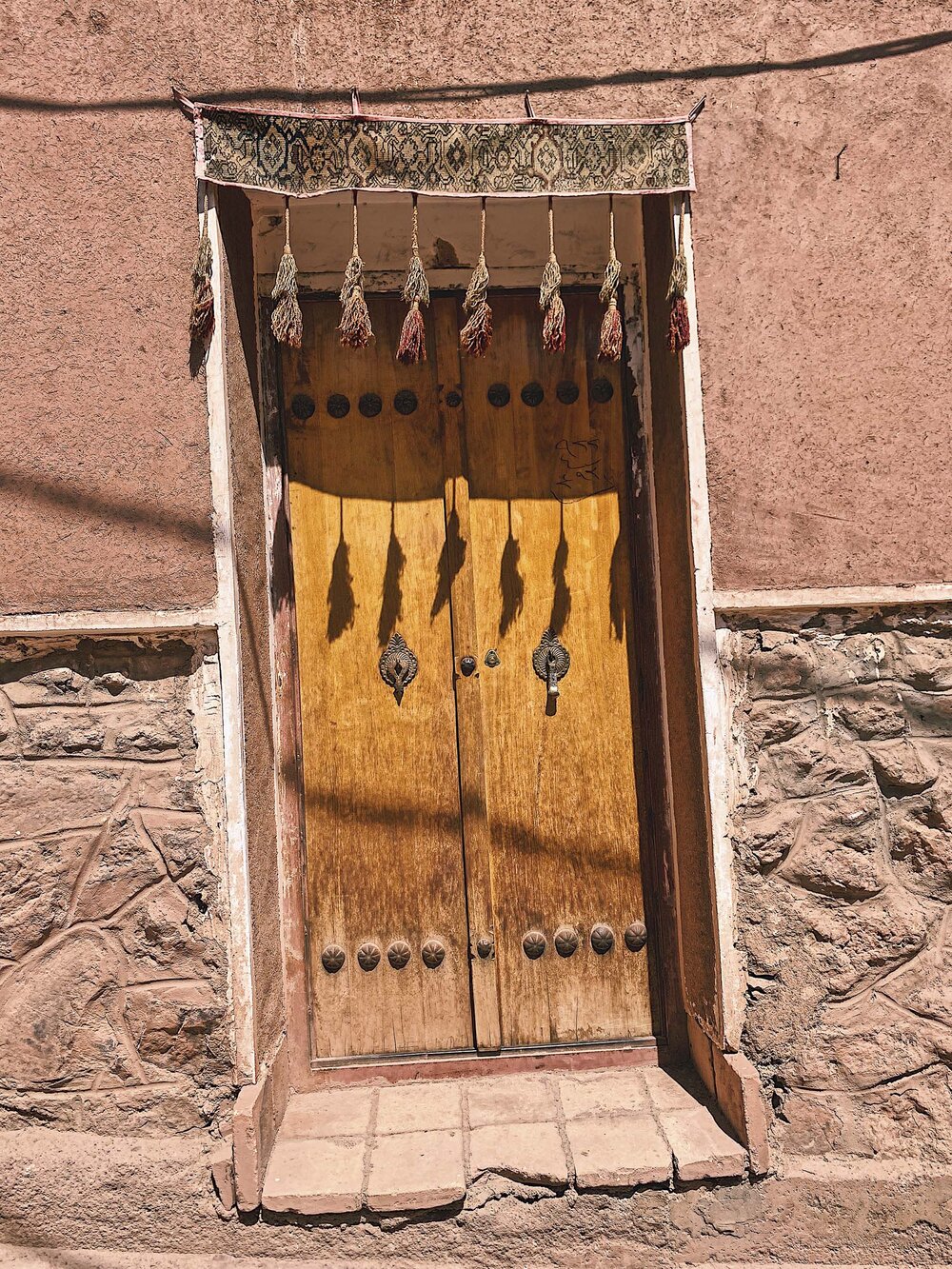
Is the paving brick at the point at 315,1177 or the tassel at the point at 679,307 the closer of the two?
the paving brick at the point at 315,1177

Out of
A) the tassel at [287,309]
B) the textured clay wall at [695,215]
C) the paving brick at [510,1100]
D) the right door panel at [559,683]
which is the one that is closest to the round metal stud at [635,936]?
the right door panel at [559,683]

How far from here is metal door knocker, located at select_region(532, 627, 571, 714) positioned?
294 cm

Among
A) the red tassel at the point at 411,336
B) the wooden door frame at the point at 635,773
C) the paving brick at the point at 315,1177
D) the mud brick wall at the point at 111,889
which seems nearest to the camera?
the paving brick at the point at 315,1177

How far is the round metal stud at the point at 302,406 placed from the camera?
2947mm

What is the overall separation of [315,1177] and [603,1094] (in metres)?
0.84

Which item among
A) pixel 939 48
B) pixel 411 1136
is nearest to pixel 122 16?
pixel 939 48

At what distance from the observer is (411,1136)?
100 inches

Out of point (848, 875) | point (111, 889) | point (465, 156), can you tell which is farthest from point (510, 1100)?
→ point (465, 156)

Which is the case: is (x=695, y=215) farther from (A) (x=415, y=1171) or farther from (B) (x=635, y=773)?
(A) (x=415, y=1171)

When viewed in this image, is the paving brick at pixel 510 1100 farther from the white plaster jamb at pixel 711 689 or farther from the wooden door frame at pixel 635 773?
the white plaster jamb at pixel 711 689

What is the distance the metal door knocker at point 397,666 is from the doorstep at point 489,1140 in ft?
3.86

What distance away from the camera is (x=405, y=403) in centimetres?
297

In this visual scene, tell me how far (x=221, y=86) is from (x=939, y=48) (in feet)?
6.48

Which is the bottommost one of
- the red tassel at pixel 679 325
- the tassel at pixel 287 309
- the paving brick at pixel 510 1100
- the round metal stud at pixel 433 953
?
the paving brick at pixel 510 1100
